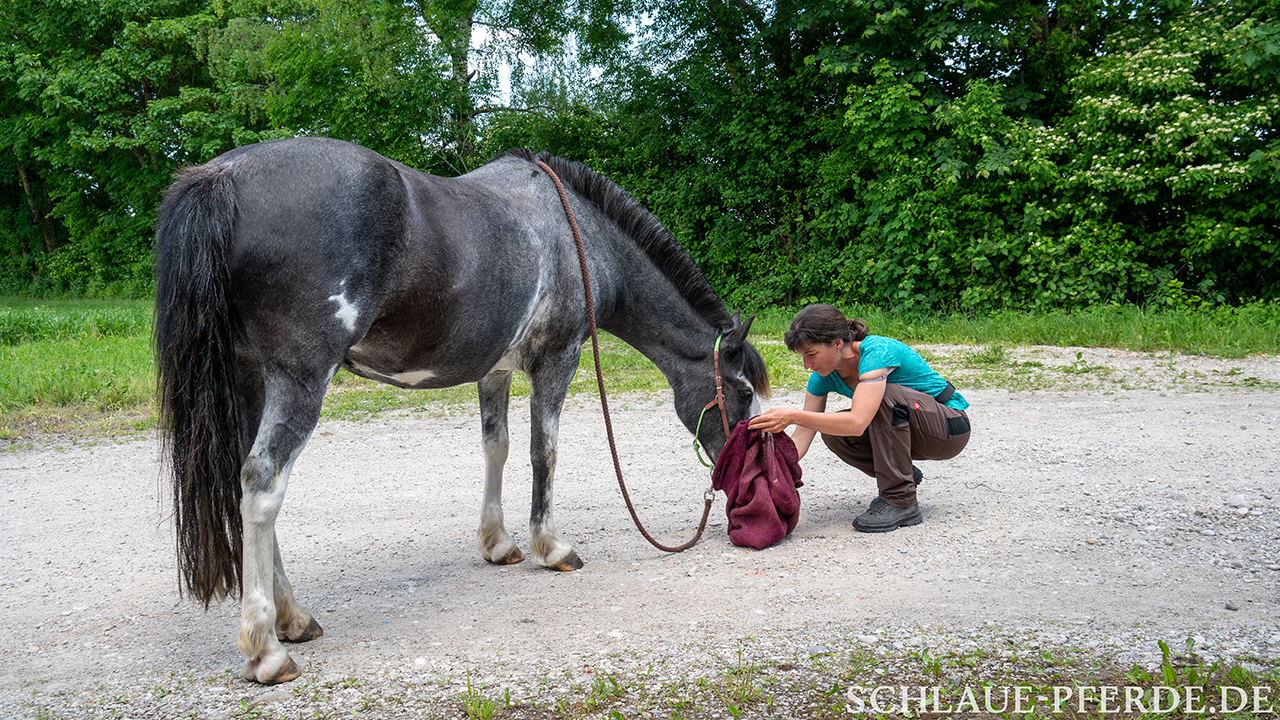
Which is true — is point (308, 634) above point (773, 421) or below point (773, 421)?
below

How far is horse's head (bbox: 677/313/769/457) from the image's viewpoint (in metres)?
4.46

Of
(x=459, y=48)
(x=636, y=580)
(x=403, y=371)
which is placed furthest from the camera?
(x=459, y=48)

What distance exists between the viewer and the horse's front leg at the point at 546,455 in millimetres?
3947

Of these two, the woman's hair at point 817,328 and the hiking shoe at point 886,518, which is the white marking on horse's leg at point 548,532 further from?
A: the hiking shoe at point 886,518

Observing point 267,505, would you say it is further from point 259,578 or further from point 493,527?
point 493,527

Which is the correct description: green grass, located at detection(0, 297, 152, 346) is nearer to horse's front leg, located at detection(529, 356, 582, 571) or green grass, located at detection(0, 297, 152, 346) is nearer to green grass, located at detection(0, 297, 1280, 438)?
green grass, located at detection(0, 297, 1280, 438)

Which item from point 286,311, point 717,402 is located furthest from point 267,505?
point 717,402

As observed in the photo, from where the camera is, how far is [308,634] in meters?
3.16

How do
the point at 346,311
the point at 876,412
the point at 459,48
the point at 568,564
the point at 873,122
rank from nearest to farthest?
the point at 346,311 → the point at 568,564 → the point at 876,412 → the point at 873,122 → the point at 459,48

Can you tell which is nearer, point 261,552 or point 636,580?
point 261,552

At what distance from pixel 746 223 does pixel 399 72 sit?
8420 millimetres

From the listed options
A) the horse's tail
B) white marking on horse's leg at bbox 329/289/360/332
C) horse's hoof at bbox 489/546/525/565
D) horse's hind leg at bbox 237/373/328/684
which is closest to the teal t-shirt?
horse's hoof at bbox 489/546/525/565

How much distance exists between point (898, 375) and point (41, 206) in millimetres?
40676

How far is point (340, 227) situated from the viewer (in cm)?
291
